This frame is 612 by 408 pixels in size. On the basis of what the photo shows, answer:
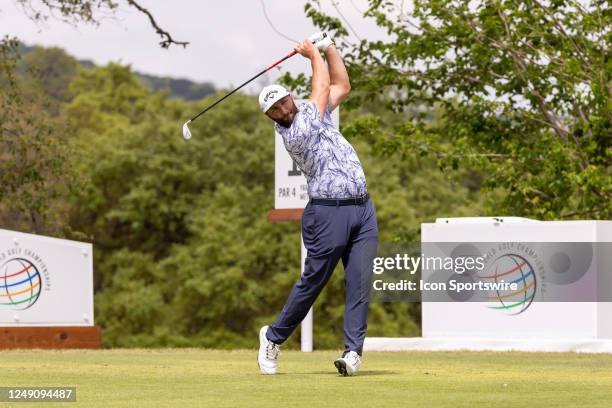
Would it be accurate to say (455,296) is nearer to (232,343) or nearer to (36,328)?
(36,328)

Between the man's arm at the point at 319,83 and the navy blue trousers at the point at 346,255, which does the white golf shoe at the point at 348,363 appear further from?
the man's arm at the point at 319,83

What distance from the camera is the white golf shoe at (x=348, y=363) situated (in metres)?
8.50

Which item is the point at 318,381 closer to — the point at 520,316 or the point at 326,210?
the point at 326,210

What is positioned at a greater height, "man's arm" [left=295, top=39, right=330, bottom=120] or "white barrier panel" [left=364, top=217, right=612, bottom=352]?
"man's arm" [left=295, top=39, right=330, bottom=120]

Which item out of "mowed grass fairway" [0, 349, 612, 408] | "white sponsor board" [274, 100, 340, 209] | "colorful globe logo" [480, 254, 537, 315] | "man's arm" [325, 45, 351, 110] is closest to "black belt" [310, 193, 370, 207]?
"man's arm" [325, 45, 351, 110]

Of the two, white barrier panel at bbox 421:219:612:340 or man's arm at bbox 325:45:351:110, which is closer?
man's arm at bbox 325:45:351:110

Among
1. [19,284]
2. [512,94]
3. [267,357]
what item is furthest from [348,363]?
[512,94]

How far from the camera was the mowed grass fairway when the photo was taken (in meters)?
6.85

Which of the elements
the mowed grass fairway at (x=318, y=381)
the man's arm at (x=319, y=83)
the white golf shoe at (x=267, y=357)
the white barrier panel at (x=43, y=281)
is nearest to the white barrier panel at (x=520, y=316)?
the mowed grass fairway at (x=318, y=381)

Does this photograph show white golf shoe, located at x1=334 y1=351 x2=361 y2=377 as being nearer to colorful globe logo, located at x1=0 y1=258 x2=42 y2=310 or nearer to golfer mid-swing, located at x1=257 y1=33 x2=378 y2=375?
golfer mid-swing, located at x1=257 y1=33 x2=378 y2=375

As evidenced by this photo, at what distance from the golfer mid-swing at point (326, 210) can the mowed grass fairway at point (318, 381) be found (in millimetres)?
302

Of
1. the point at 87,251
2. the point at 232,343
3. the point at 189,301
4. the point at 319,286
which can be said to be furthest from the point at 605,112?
the point at 189,301

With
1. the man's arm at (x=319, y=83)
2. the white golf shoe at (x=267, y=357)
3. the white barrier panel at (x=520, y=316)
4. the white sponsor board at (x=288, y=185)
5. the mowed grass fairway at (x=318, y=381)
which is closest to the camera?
the mowed grass fairway at (x=318, y=381)

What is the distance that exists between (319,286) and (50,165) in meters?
22.0
